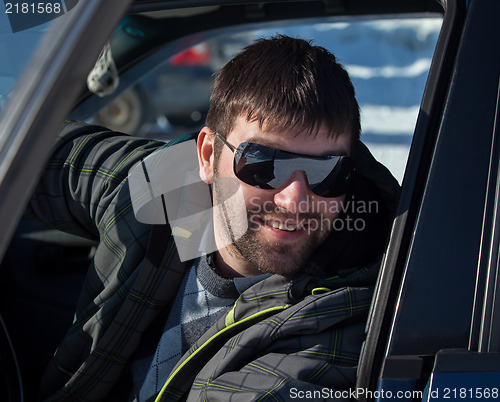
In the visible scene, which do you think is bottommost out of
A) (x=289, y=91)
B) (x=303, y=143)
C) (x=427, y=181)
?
(x=427, y=181)

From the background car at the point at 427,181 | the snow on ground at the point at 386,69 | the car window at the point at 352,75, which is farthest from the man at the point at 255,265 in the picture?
the snow on ground at the point at 386,69

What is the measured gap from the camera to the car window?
265 cm

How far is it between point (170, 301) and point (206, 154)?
43 cm

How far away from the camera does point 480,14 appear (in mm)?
1120

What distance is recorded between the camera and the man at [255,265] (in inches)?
48.1

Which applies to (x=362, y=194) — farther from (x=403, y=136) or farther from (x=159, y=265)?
(x=403, y=136)

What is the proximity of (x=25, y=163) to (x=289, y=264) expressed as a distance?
72cm

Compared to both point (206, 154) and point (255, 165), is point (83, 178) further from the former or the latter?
point (255, 165)

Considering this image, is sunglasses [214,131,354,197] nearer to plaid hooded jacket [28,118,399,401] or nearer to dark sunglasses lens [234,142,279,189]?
dark sunglasses lens [234,142,279,189]

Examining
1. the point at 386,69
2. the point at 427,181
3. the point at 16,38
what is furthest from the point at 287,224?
the point at 386,69

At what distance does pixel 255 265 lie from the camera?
151 cm

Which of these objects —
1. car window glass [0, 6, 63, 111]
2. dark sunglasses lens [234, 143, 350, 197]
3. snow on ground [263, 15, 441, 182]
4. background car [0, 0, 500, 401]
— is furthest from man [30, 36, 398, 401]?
snow on ground [263, 15, 441, 182]

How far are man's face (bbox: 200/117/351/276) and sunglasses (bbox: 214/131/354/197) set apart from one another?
2 centimetres

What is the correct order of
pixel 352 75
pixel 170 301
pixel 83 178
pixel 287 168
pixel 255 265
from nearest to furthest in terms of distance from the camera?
pixel 287 168
pixel 255 265
pixel 170 301
pixel 83 178
pixel 352 75
